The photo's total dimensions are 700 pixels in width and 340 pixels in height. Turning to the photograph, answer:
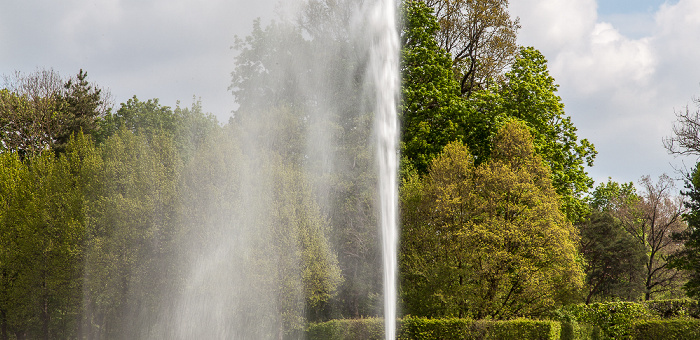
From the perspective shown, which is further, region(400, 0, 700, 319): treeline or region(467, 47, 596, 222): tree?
region(467, 47, 596, 222): tree

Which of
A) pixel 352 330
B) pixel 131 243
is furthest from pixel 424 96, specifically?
pixel 131 243

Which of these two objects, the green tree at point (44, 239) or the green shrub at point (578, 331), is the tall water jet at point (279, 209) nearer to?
the green tree at point (44, 239)

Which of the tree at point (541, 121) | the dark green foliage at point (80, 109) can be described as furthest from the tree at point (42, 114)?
the tree at point (541, 121)

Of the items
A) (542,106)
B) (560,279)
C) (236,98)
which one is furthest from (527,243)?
(236,98)

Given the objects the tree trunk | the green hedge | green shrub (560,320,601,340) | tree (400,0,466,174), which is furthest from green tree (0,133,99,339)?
green shrub (560,320,601,340)

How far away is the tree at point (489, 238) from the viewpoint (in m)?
25.2

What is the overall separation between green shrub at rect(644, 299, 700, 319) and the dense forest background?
161 centimetres

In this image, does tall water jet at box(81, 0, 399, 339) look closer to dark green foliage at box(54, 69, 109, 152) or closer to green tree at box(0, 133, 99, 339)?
green tree at box(0, 133, 99, 339)

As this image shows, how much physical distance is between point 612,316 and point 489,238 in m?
7.47

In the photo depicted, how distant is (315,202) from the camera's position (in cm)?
3022

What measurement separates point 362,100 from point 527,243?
1060 cm

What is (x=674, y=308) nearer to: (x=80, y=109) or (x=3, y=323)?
(x=3, y=323)

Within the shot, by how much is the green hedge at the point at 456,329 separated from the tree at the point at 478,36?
16.3 metres

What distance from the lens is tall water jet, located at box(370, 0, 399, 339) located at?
56.9ft
